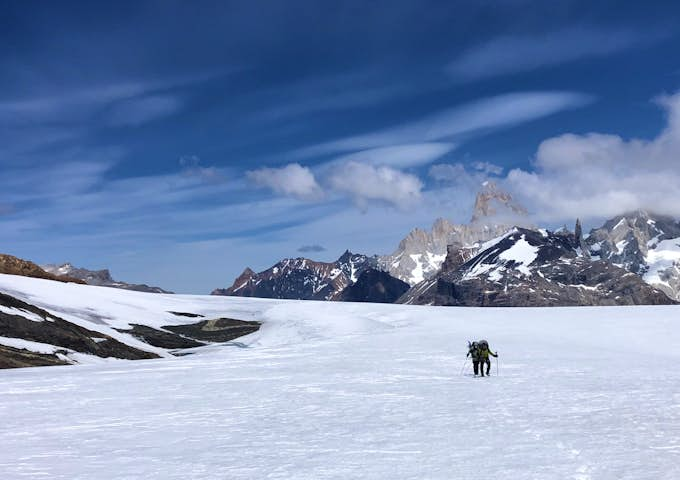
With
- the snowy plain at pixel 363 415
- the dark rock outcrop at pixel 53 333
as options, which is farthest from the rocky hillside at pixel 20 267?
the snowy plain at pixel 363 415

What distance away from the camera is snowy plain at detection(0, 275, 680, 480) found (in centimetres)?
1270

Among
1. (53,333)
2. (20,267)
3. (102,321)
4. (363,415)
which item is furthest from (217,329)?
(363,415)

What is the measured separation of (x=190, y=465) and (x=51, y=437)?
594 centimetres

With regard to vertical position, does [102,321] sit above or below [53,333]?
above

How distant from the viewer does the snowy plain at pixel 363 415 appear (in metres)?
12.7

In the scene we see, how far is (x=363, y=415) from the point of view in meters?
19.0

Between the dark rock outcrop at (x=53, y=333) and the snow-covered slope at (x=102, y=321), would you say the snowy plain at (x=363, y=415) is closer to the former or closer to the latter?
the dark rock outcrop at (x=53, y=333)

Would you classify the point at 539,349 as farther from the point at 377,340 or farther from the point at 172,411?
the point at 172,411

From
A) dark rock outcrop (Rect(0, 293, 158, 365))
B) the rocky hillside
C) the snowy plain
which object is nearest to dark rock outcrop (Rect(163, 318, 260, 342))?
dark rock outcrop (Rect(0, 293, 158, 365))

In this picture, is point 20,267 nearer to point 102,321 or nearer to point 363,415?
point 102,321

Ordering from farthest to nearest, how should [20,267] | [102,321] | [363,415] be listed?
[20,267]
[102,321]
[363,415]

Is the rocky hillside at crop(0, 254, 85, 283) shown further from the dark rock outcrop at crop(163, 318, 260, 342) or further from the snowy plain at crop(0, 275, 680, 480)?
the snowy plain at crop(0, 275, 680, 480)

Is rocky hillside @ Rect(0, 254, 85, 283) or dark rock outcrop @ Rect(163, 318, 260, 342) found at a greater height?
rocky hillside @ Rect(0, 254, 85, 283)

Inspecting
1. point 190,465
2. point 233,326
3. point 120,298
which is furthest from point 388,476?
point 120,298
